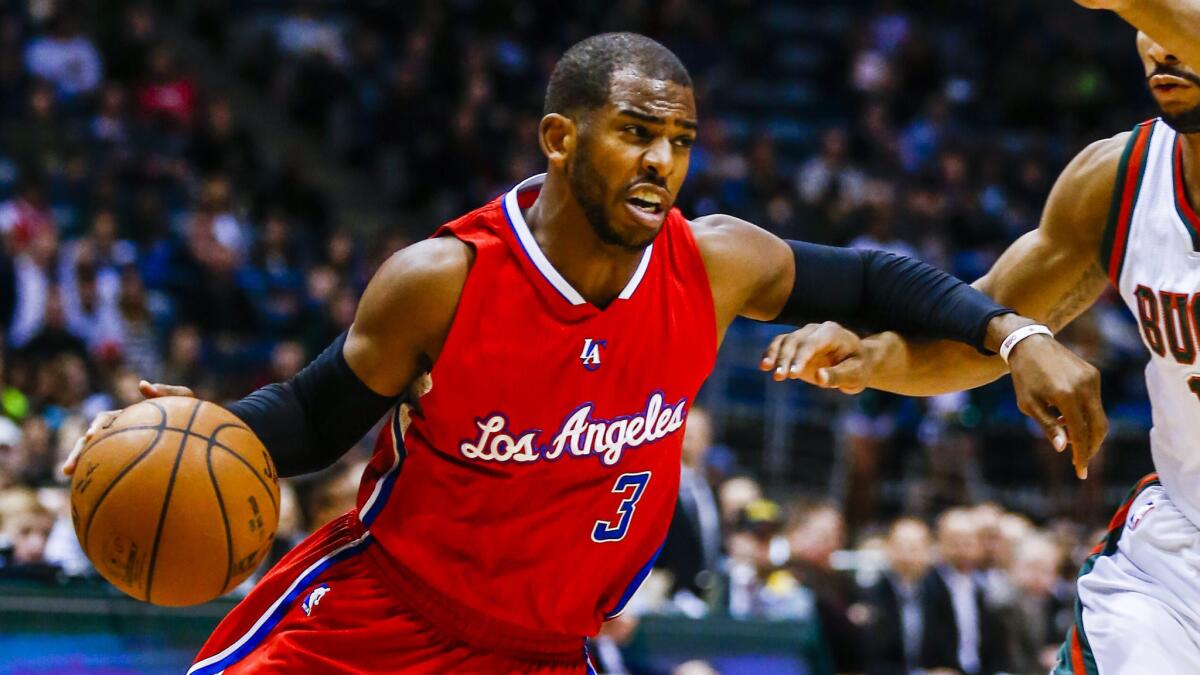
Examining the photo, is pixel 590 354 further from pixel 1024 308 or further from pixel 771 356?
pixel 1024 308

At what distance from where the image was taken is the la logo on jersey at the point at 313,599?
3951 mm

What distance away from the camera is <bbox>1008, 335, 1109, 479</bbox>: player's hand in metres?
3.70

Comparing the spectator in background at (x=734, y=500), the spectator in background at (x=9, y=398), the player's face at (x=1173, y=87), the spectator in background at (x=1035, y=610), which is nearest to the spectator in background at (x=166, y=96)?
the spectator in background at (x=9, y=398)

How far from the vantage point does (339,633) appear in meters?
3.87

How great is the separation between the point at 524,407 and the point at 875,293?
107 cm

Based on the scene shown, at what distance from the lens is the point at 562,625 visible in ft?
13.0

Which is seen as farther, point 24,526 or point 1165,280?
point 24,526

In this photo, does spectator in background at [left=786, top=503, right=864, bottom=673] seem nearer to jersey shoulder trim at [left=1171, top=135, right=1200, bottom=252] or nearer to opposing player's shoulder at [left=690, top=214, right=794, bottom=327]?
opposing player's shoulder at [left=690, top=214, right=794, bottom=327]

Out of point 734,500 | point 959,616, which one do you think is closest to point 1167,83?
point 959,616

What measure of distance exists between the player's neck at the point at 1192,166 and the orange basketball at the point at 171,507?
2405mm

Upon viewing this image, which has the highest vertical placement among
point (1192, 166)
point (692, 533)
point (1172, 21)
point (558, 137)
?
point (1172, 21)

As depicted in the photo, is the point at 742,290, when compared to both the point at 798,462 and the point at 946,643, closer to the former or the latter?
the point at 946,643

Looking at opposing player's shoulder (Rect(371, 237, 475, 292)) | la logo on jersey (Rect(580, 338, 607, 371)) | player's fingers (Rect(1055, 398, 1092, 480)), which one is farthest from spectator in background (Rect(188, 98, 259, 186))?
player's fingers (Rect(1055, 398, 1092, 480))

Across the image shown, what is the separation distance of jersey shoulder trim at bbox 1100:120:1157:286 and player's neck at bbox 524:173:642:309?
127cm
